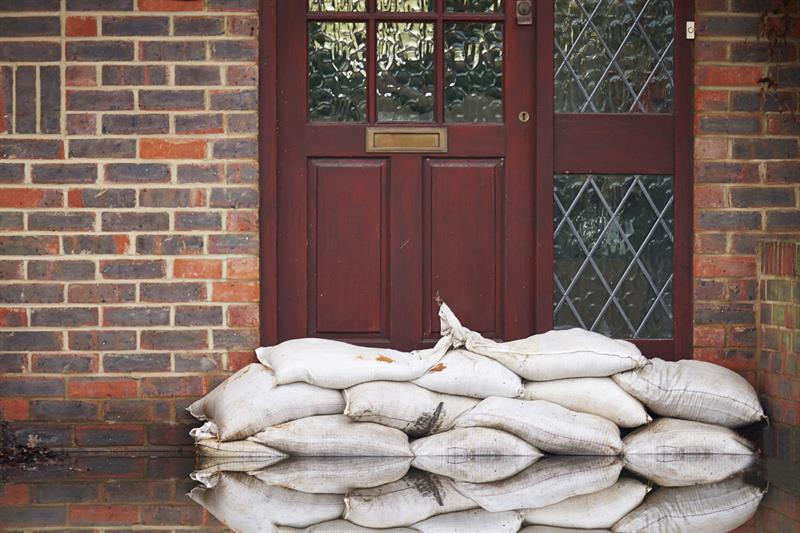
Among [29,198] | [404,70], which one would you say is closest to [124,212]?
[29,198]

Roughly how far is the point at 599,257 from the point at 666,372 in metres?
0.68

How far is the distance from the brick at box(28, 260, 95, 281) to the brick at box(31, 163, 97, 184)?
1.06ft

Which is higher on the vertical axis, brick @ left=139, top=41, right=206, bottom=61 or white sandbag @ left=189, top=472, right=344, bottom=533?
brick @ left=139, top=41, right=206, bottom=61

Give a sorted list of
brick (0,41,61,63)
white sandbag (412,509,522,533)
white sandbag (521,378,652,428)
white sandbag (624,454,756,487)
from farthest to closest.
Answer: brick (0,41,61,63)
white sandbag (521,378,652,428)
white sandbag (624,454,756,487)
white sandbag (412,509,522,533)

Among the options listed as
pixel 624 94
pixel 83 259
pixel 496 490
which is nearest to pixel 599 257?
pixel 624 94

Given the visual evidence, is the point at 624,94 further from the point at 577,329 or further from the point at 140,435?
the point at 140,435

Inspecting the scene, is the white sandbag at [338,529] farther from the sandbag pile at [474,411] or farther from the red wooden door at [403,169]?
the red wooden door at [403,169]

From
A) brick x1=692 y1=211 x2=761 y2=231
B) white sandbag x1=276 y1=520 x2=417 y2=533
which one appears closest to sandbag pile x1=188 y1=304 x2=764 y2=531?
brick x1=692 y1=211 x2=761 y2=231

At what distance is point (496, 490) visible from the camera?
180 inches

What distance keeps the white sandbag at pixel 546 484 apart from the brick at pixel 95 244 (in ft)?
6.01

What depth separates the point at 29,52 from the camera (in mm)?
5742

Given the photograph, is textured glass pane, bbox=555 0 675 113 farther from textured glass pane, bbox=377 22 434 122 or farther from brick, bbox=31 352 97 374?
brick, bbox=31 352 97 374

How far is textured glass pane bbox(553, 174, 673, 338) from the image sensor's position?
19.6 feet

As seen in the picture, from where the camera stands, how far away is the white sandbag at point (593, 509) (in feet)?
13.2
